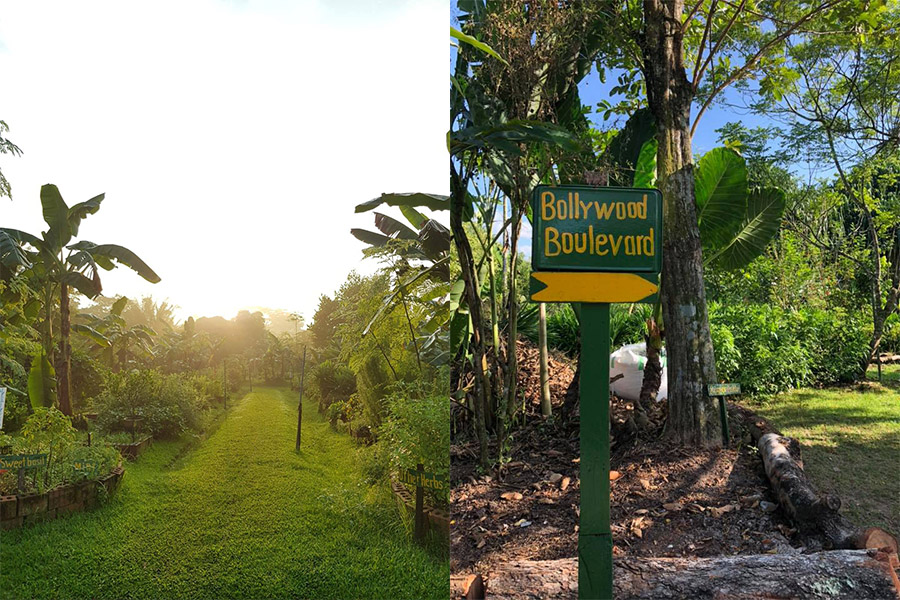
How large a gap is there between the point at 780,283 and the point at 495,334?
1803mm

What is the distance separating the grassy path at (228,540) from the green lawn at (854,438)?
6.92 feet

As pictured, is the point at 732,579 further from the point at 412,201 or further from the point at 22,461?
the point at 22,461

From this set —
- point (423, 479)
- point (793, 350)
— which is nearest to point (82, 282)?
point (423, 479)

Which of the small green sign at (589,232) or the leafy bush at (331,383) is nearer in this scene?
the small green sign at (589,232)

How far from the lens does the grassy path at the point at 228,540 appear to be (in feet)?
7.59

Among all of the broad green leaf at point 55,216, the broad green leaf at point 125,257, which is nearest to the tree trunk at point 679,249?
the broad green leaf at point 125,257

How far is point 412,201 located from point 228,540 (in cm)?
142

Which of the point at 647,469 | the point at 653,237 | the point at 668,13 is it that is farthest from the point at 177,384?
the point at 668,13

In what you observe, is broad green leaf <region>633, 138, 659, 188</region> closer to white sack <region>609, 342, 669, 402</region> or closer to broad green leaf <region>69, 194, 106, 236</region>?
white sack <region>609, 342, 669, 402</region>

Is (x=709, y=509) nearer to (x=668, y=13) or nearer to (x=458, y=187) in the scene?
(x=458, y=187)

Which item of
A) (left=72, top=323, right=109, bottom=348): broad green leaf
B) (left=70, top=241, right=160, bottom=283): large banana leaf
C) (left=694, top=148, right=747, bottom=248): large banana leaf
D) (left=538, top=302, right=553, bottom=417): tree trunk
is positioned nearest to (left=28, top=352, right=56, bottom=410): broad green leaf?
(left=72, top=323, right=109, bottom=348): broad green leaf

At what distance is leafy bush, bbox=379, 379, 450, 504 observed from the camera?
242 centimetres

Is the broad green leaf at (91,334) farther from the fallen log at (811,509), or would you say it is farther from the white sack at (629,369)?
the fallen log at (811,509)

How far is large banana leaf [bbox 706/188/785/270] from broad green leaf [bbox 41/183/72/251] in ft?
10.4
